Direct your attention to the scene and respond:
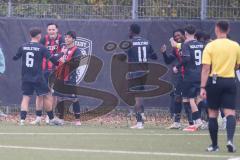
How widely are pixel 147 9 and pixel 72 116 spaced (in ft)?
11.6

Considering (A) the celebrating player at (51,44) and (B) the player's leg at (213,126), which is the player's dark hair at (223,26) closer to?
(B) the player's leg at (213,126)

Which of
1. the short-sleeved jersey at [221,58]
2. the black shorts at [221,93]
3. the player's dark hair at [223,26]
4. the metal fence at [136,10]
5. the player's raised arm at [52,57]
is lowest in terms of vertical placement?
the black shorts at [221,93]

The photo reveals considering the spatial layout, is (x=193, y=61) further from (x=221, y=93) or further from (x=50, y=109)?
(x=221, y=93)

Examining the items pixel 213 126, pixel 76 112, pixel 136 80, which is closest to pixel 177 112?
pixel 136 80

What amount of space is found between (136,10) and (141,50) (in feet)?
9.37

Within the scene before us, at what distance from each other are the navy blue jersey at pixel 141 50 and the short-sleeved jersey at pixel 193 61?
1.20 meters

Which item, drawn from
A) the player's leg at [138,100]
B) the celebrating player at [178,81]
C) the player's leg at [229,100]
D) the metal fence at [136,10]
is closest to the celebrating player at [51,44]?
the player's leg at [138,100]

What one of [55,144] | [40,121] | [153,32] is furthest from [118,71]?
[55,144]

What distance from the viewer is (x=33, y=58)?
768 inches

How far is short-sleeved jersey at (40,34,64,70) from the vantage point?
20250 millimetres

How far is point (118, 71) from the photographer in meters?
22.4

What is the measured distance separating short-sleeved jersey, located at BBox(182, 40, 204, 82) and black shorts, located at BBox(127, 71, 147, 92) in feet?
5.46

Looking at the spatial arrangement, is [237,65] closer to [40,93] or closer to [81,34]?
[40,93]

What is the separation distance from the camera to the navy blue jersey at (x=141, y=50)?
19.5 metres
